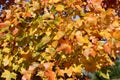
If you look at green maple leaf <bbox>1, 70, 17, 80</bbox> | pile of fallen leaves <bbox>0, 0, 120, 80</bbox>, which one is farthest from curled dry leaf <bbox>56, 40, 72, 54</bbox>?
green maple leaf <bbox>1, 70, 17, 80</bbox>

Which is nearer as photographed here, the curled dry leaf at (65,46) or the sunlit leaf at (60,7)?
the curled dry leaf at (65,46)

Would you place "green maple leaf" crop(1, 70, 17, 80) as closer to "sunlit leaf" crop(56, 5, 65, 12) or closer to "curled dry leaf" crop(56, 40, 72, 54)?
"curled dry leaf" crop(56, 40, 72, 54)

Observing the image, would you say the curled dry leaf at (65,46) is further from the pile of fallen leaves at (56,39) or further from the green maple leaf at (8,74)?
the green maple leaf at (8,74)

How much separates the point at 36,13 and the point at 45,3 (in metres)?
0.17

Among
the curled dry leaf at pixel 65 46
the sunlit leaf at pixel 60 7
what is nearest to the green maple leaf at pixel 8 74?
the curled dry leaf at pixel 65 46

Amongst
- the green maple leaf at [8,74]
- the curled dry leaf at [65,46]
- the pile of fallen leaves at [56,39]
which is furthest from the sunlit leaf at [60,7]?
the green maple leaf at [8,74]

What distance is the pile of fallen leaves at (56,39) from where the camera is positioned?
2.71 metres

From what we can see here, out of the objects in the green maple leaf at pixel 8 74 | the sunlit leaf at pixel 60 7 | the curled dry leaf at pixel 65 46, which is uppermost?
the sunlit leaf at pixel 60 7

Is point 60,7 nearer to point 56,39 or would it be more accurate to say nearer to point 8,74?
point 56,39

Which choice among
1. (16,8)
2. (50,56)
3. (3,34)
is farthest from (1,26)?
(50,56)

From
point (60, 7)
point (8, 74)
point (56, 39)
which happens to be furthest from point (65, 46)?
point (8, 74)

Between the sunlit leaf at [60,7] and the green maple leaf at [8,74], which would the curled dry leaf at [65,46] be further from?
the green maple leaf at [8,74]

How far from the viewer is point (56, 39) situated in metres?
2.74

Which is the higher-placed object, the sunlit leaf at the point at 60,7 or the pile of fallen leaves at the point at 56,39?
the sunlit leaf at the point at 60,7
